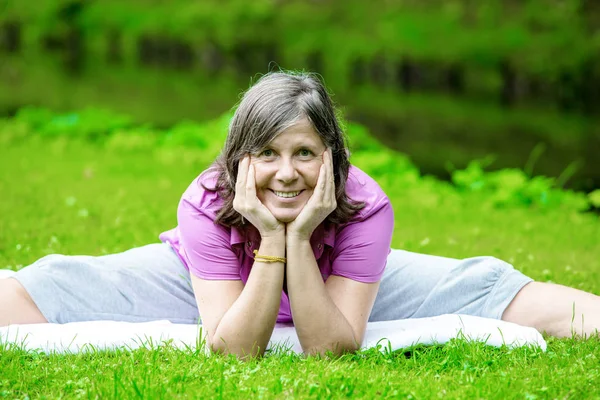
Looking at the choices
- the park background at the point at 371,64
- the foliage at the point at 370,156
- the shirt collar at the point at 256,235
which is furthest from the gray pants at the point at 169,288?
the park background at the point at 371,64

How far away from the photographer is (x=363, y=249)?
157 inches

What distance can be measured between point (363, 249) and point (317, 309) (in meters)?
0.40

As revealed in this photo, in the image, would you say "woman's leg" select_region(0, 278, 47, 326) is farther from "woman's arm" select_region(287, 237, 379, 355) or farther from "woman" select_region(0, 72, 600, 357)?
"woman's arm" select_region(287, 237, 379, 355)

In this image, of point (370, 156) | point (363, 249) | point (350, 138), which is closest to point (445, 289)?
point (363, 249)

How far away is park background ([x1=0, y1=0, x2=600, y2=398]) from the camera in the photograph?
369 cm

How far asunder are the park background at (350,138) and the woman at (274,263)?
220mm

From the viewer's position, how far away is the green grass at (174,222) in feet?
11.4

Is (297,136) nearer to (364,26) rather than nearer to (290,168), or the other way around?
(290,168)

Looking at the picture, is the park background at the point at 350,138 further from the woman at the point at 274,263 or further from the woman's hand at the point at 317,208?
the woman's hand at the point at 317,208

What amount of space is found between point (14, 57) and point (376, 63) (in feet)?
44.4

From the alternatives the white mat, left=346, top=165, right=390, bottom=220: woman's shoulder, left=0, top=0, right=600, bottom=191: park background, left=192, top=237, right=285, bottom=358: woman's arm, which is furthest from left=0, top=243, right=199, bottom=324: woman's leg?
left=0, top=0, right=600, bottom=191: park background

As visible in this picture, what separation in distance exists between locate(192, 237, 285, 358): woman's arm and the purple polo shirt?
0.21 meters

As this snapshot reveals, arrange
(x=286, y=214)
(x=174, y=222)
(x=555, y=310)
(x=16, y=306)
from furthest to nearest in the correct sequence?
(x=174, y=222) → (x=555, y=310) → (x=16, y=306) → (x=286, y=214)

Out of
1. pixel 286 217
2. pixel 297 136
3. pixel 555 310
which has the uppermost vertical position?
pixel 297 136
